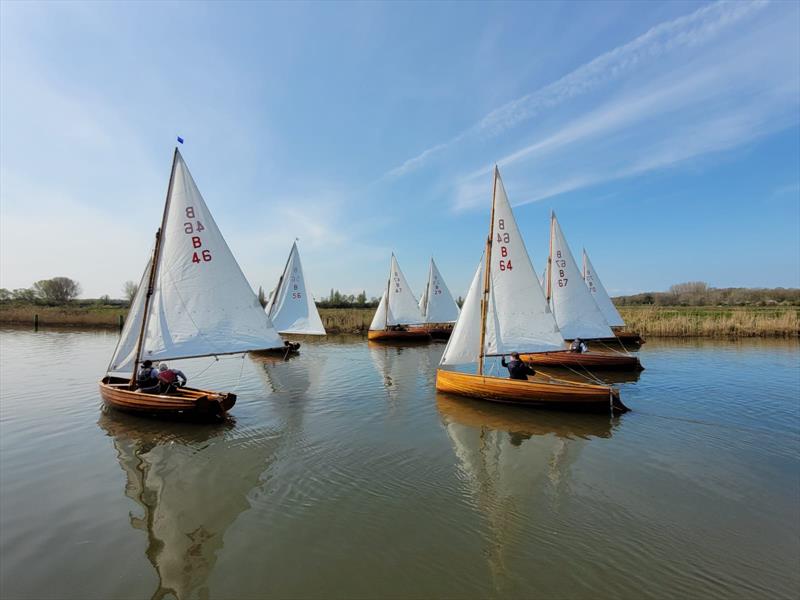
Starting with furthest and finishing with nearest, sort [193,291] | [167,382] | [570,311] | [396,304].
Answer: [396,304], [570,311], [193,291], [167,382]

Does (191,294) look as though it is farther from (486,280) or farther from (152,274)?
(486,280)

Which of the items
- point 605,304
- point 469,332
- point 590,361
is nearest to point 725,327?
Answer: point 605,304

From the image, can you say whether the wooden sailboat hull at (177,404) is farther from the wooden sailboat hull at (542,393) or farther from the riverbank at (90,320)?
the riverbank at (90,320)

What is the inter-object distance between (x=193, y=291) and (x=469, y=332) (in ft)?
31.3

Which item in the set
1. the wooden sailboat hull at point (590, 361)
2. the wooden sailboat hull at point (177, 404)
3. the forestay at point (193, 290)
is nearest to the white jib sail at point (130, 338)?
the wooden sailboat hull at point (177, 404)

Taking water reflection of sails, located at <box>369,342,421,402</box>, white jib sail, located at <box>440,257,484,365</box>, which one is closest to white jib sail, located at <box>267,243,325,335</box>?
water reflection of sails, located at <box>369,342,421,402</box>

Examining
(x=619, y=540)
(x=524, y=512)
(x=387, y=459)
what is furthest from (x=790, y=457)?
(x=387, y=459)

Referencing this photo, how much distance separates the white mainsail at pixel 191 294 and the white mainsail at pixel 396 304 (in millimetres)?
23858

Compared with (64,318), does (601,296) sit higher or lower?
higher

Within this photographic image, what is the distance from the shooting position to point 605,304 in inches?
1065

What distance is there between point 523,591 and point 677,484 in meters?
4.89

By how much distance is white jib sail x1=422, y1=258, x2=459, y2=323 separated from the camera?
1561 inches

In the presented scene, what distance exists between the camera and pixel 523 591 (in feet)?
15.5

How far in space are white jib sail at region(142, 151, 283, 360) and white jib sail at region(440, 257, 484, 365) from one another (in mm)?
7036
